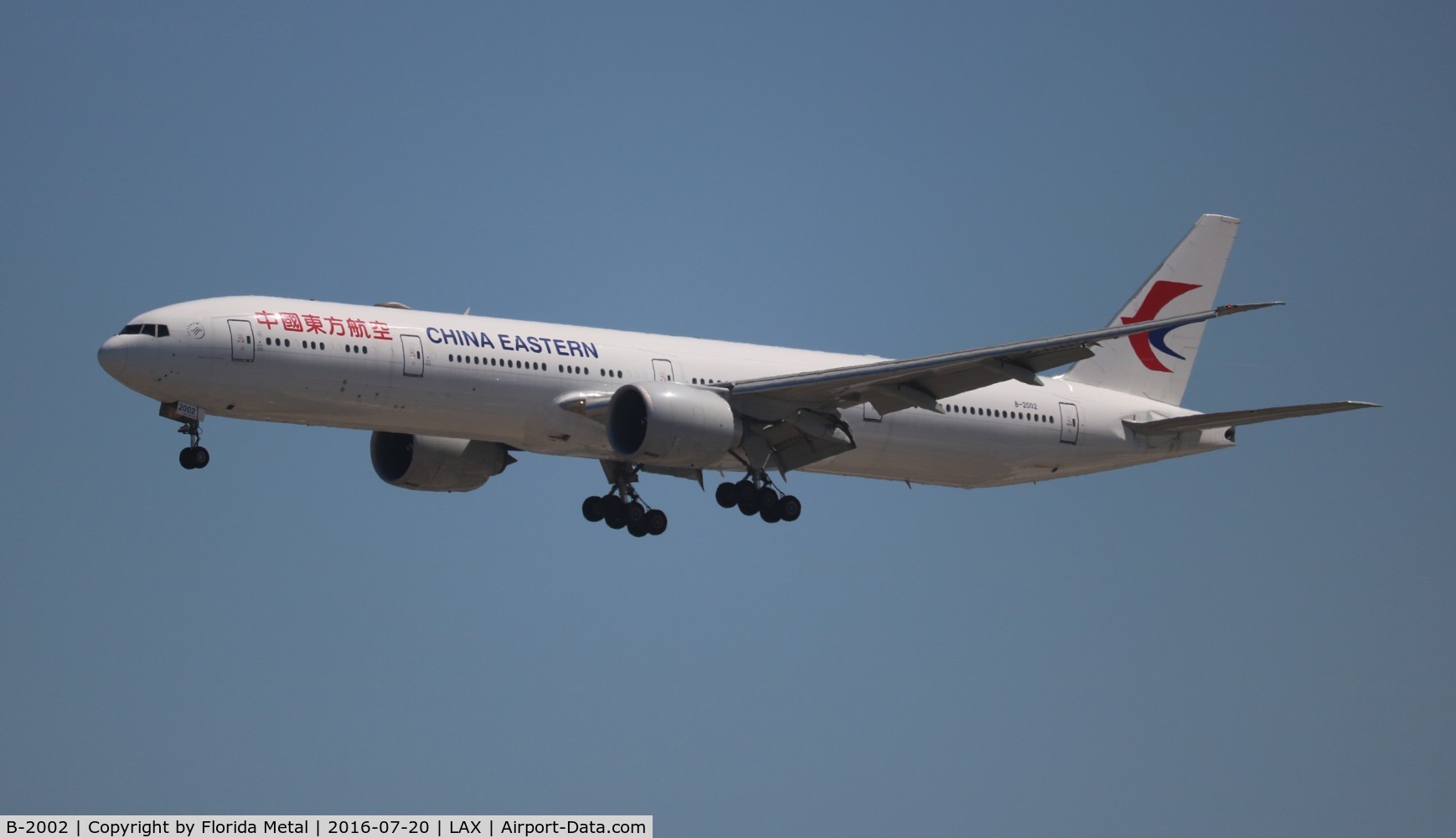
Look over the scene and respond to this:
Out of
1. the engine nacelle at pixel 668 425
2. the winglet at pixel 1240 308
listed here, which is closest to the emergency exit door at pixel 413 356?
the engine nacelle at pixel 668 425

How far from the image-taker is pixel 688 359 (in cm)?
4706

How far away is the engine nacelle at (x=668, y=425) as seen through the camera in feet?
144

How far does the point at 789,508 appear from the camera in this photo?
48.1 meters

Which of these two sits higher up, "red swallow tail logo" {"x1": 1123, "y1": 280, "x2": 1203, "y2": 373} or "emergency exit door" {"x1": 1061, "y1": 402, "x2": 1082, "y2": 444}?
"red swallow tail logo" {"x1": 1123, "y1": 280, "x2": 1203, "y2": 373}

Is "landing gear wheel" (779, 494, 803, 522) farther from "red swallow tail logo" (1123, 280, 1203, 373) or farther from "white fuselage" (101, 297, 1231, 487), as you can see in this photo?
"red swallow tail logo" (1123, 280, 1203, 373)

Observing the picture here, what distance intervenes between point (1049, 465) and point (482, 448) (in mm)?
14663

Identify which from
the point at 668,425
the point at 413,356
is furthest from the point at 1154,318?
the point at 413,356

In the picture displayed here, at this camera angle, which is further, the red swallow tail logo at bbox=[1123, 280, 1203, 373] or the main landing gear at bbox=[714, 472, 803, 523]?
the red swallow tail logo at bbox=[1123, 280, 1203, 373]

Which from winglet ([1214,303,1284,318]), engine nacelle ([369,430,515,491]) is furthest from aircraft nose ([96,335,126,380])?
winglet ([1214,303,1284,318])

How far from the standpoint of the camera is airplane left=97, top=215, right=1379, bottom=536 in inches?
1635

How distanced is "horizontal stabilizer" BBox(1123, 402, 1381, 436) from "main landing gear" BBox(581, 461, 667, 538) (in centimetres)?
1270

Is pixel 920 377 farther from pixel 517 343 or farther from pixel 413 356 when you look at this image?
pixel 413 356

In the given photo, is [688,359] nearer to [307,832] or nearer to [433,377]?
[433,377]

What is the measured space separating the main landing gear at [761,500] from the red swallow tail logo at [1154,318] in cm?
1171
